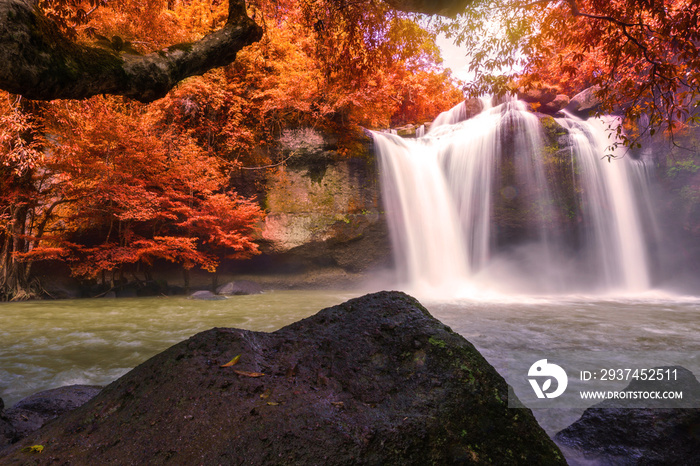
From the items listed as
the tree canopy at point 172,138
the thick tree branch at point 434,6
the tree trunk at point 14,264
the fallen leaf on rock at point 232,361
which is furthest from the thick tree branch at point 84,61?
the tree trunk at point 14,264

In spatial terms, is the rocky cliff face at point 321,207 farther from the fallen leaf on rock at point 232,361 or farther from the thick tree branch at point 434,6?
the fallen leaf on rock at point 232,361

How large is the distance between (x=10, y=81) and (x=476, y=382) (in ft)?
12.2

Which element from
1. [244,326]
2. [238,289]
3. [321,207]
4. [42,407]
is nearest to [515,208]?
[321,207]

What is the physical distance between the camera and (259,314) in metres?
8.34

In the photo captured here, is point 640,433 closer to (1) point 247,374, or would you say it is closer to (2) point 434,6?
(1) point 247,374

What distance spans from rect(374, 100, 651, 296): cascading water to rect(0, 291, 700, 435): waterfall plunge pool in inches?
130

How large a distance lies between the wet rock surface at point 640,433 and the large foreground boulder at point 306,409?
1352 millimetres

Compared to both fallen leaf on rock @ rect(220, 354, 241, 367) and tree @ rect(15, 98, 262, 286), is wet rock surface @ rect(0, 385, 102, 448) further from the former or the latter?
tree @ rect(15, 98, 262, 286)

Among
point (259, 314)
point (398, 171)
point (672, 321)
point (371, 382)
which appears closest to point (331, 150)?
point (398, 171)

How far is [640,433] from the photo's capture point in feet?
8.13

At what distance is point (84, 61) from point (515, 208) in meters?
14.9

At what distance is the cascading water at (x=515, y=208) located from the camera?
13992 millimetres

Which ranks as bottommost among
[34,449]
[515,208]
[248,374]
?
[34,449]

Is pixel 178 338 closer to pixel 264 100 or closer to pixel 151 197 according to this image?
pixel 151 197
